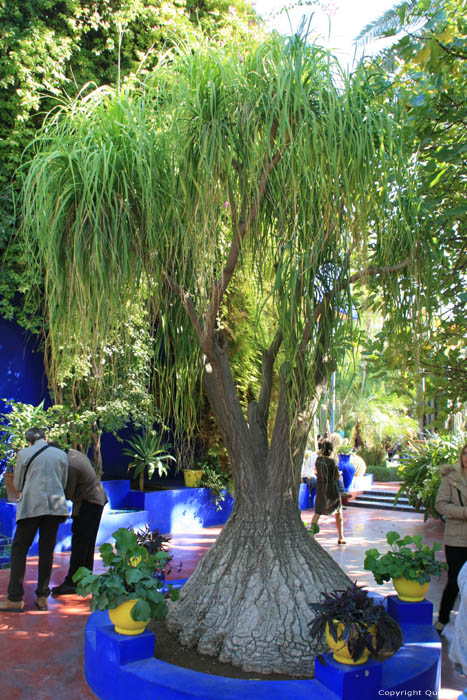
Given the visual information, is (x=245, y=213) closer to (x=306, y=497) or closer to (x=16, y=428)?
(x=16, y=428)

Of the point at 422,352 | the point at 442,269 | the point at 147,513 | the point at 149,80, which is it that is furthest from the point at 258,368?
the point at 149,80

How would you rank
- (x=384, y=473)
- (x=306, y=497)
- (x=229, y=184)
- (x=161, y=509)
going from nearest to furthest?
(x=229, y=184), (x=161, y=509), (x=306, y=497), (x=384, y=473)

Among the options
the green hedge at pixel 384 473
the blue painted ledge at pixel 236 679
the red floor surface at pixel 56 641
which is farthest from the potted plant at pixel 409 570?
the green hedge at pixel 384 473

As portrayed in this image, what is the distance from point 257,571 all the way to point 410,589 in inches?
44.4

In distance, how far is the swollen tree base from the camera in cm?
366

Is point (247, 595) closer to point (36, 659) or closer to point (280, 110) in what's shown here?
point (36, 659)

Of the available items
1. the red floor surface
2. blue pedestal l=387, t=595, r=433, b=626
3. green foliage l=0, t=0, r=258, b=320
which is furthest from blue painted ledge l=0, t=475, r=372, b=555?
blue pedestal l=387, t=595, r=433, b=626

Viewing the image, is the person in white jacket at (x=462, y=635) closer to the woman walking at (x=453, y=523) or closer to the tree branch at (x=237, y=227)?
the woman walking at (x=453, y=523)

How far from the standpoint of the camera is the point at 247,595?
12.8ft

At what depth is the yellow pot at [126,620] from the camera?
354 cm

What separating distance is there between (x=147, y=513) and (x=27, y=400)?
8.04ft

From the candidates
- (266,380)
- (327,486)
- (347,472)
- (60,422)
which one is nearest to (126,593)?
(266,380)

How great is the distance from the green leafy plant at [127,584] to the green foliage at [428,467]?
21.4 ft

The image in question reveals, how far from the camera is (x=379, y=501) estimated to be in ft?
46.6
